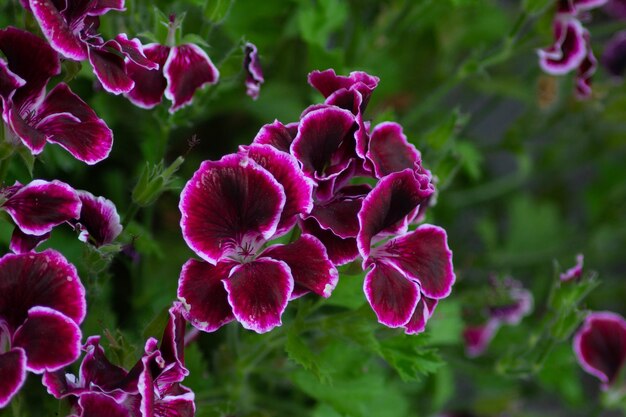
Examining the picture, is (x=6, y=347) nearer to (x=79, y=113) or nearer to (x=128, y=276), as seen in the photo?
(x=79, y=113)

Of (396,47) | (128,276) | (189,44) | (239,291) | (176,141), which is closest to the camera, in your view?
(239,291)

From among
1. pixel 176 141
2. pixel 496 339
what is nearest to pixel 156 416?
pixel 176 141

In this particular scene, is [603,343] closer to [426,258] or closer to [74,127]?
[426,258]

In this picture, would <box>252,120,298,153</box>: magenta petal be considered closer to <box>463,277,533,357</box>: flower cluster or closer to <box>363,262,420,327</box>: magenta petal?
<box>363,262,420,327</box>: magenta petal

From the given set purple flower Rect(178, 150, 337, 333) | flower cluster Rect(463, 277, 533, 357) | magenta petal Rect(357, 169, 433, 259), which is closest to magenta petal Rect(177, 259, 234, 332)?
purple flower Rect(178, 150, 337, 333)

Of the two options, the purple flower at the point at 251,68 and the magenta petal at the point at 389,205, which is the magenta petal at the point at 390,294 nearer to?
the magenta petal at the point at 389,205

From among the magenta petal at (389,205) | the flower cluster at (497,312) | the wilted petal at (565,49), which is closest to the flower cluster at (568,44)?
the wilted petal at (565,49)

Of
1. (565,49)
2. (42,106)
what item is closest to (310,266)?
(42,106)
